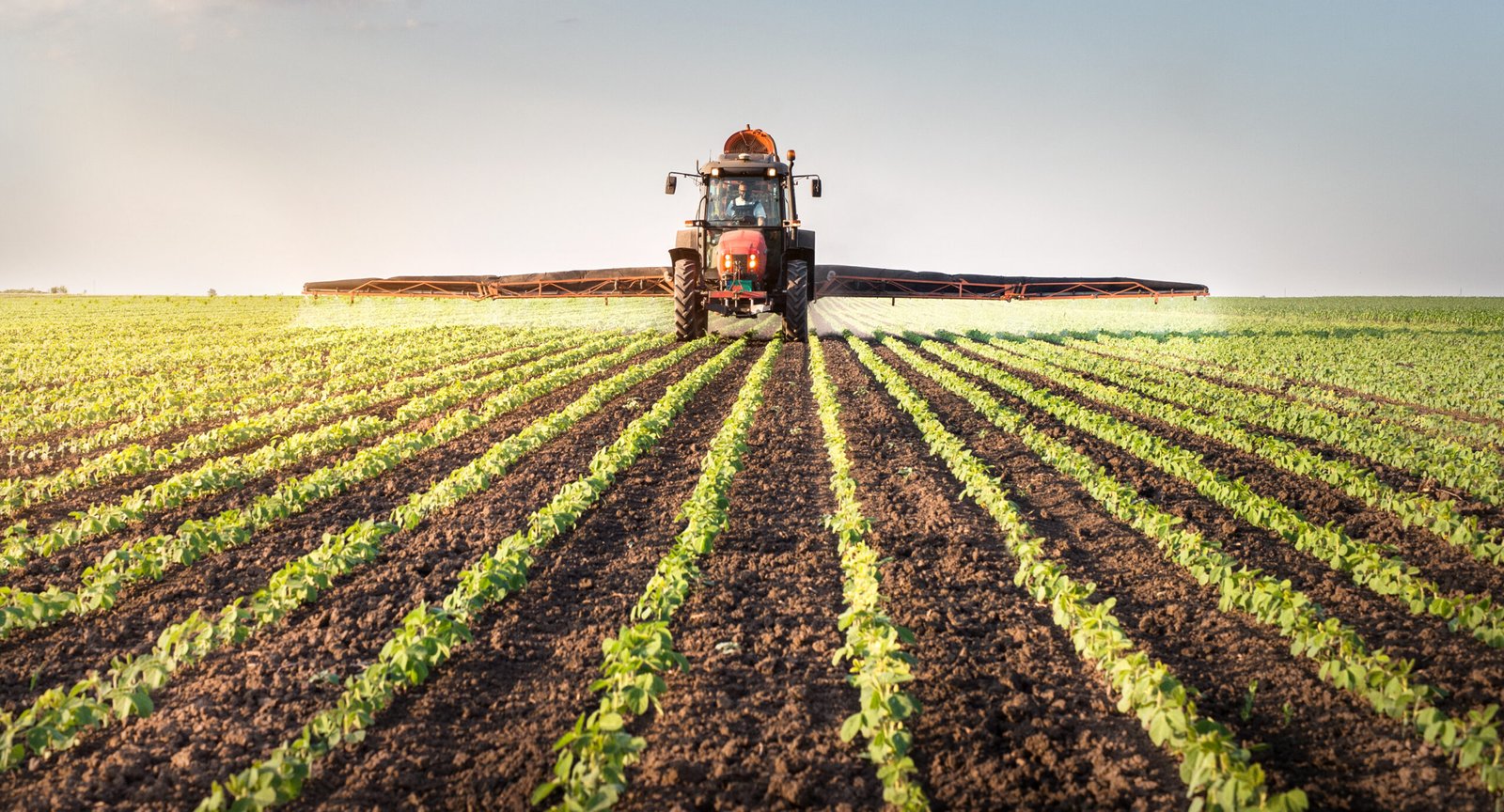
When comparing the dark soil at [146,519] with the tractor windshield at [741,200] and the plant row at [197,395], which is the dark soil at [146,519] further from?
the tractor windshield at [741,200]

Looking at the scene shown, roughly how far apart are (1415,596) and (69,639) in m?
7.83

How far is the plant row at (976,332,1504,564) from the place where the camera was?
20.7 ft

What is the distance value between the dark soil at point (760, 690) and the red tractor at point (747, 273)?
34.0 ft

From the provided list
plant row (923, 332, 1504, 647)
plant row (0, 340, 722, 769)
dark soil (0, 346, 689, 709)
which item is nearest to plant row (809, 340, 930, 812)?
plant row (0, 340, 722, 769)

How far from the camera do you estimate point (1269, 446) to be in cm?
930

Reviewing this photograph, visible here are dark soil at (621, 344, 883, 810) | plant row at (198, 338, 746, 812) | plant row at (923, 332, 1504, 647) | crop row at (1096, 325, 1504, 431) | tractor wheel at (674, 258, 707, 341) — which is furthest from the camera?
tractor wheel at (674, 258, 707, 341)

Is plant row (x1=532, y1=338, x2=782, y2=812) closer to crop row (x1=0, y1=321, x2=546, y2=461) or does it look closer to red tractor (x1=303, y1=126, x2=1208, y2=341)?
crop row (x1=0, y1=321, x2=546, y2=461)

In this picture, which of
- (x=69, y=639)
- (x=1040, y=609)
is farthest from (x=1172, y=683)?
(x=69, y=639)

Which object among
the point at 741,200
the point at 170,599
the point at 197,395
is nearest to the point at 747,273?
the point at 741,200

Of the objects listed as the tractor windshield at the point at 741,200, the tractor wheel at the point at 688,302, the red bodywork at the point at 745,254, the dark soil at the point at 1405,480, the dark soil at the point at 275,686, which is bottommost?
the dark soil at the point at 275,686

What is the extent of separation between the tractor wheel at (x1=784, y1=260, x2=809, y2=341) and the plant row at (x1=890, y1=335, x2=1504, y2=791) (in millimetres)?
10754

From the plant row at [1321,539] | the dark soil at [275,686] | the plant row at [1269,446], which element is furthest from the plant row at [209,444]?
the plant row at [1269,446]

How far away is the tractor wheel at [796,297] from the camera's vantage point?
17828 millimetres

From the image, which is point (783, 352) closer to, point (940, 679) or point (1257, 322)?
point (940, 679)
